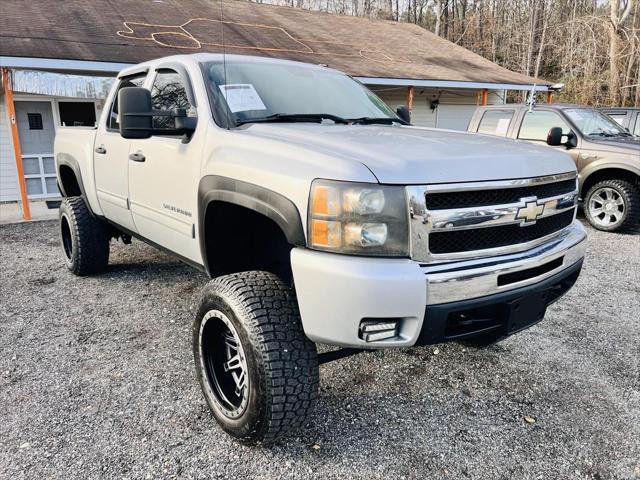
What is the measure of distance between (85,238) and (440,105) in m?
13.9

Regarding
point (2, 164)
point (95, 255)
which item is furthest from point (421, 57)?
point (95, 255)

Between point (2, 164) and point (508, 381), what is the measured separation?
36.9 ft

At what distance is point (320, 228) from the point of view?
2.02 m

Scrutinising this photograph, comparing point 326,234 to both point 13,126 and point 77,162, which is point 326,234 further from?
point 13,126

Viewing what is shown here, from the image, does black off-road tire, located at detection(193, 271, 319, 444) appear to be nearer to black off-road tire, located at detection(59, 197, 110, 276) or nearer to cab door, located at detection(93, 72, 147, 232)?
cab door, located at detection(93, 72, 147, 232)

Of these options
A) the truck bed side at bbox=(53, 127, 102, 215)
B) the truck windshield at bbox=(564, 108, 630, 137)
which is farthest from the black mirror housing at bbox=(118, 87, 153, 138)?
the truck windshield at bbox=(564, 108, 630, 137)

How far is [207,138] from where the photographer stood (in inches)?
109

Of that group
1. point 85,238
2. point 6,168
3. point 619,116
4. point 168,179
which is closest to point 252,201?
point 168,179

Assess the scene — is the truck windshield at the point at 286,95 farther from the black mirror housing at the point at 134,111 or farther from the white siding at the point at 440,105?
the white siding at the point at 440,105

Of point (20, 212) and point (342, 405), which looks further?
point (20, 212)

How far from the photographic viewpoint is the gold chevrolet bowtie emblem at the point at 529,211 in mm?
2307

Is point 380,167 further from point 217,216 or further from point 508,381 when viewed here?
point 508,381

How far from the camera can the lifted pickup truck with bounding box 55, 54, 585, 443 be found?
1.99 m

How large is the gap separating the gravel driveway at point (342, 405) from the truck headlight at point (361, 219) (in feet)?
3.61
